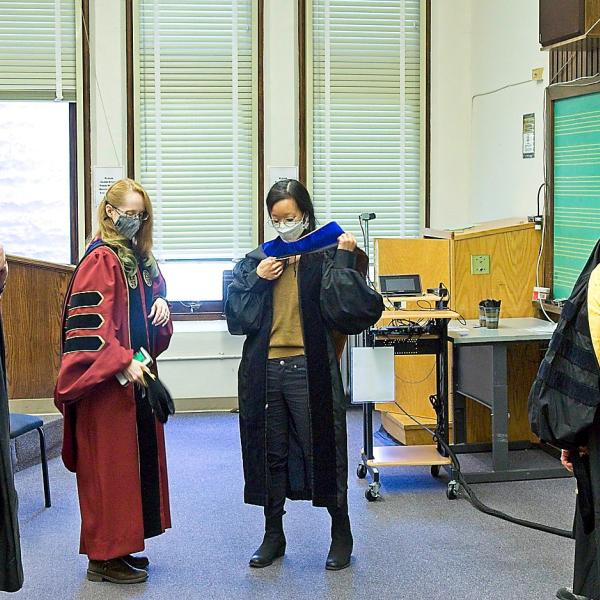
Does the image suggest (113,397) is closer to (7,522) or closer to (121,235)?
(121,235)

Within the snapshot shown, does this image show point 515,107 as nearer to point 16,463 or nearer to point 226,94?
point 226,94

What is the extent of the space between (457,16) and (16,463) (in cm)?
428

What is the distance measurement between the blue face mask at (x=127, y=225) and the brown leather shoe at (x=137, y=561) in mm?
1183

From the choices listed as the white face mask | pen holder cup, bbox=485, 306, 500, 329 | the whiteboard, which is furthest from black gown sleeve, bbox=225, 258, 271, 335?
pen holder cup, bbox=485, 306, 500, 329

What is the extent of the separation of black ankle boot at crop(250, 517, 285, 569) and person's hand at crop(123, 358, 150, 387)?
0.78 m

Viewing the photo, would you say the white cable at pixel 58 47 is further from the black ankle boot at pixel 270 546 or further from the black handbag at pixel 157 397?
the black ankle boot at pixel 270 546

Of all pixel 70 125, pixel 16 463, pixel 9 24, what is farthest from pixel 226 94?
pixel 16 463

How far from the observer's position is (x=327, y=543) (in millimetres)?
3879

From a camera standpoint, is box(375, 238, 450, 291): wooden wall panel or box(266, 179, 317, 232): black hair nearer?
box(266, 179, 317, 232): black hair

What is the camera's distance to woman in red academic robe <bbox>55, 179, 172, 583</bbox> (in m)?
3.29

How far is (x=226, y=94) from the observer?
6.66 meters

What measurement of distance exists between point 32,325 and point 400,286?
2013mm

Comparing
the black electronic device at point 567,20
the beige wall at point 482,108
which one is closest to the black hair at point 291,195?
the black electronic device at point 567,20

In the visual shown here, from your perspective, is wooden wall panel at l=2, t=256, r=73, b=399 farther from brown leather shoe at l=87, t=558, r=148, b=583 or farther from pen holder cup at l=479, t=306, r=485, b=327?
pen holder cup at l=479, t=306, r=485, b=327
